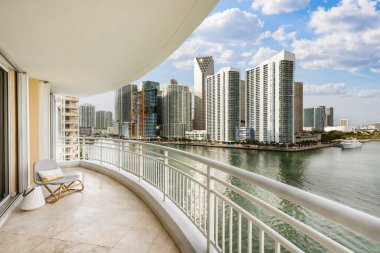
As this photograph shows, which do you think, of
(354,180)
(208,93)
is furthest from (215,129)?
(354,180)

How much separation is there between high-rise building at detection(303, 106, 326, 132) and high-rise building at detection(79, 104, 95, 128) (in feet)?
249

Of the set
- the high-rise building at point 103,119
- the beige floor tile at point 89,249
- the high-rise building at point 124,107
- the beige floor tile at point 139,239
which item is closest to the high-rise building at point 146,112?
the high-rise building at point 124,107

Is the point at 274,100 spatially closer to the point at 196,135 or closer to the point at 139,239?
the point at 196,135

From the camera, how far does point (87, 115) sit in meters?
82.4

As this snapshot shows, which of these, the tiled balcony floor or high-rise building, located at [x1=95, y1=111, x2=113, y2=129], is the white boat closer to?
the tiled balcony floor

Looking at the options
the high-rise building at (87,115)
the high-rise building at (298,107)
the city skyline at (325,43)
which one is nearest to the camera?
the high-rise building at (298,107)

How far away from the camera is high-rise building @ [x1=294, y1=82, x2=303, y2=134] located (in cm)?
6097

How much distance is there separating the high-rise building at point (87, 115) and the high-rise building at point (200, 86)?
4034 centimetres

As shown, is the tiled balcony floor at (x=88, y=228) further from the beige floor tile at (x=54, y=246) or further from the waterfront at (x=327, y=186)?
the waterfront at (x=327, y=186)

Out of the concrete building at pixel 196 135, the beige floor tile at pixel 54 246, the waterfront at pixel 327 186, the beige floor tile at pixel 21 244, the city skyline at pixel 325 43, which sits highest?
the city skyline at pixel 325 43

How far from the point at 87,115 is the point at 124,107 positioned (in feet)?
50.0

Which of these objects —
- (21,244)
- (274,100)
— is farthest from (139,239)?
(274,100)

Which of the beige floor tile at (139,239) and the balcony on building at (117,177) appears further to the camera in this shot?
the beige floor tile at (139,239)

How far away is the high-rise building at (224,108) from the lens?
67688 millimetres
